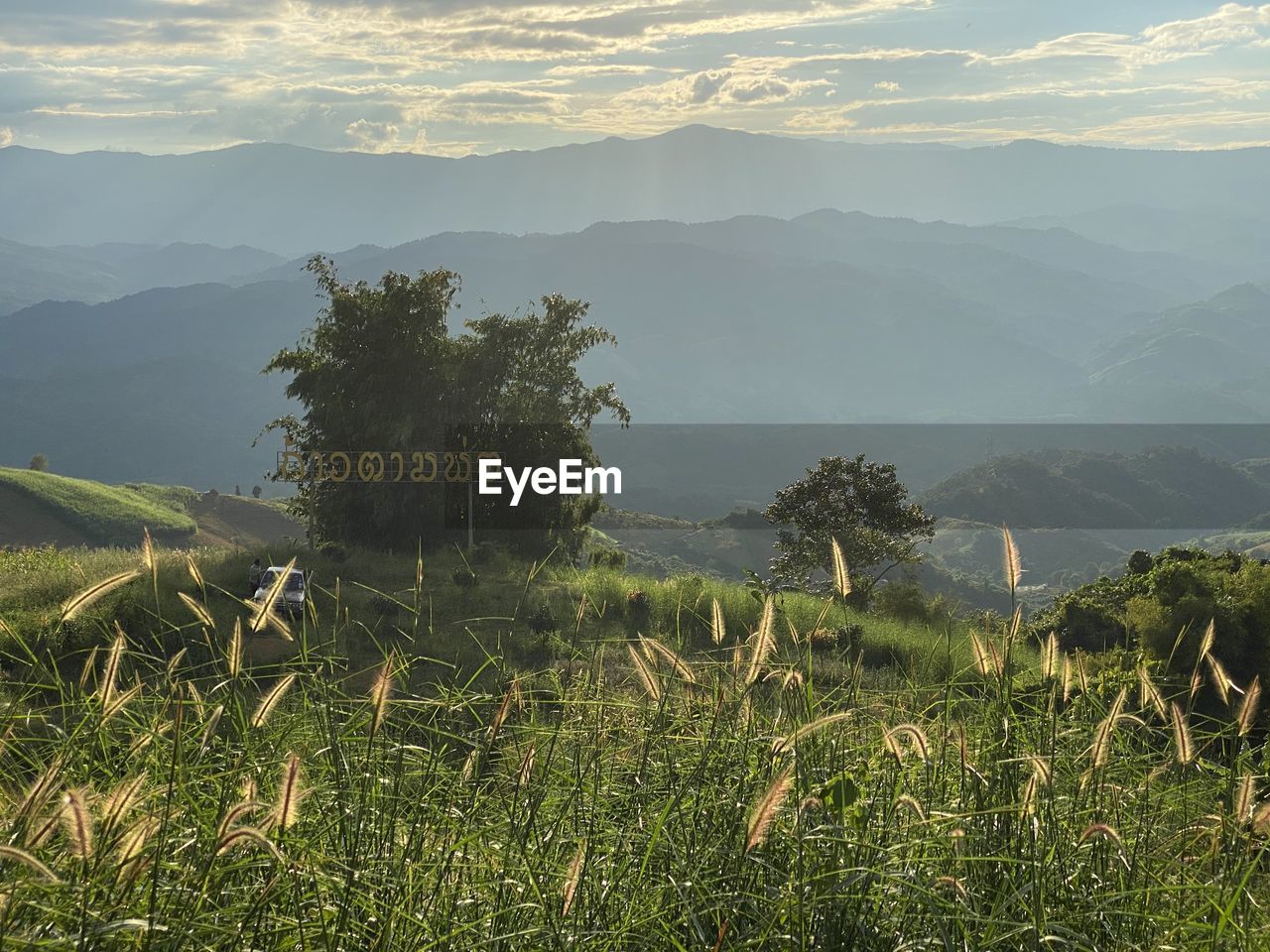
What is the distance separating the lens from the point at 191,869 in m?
2.76

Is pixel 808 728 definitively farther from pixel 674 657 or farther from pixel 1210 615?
pixel 1210 615

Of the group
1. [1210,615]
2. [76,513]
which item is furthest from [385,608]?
[76,513]

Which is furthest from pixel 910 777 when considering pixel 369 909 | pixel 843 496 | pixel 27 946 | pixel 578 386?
pixel 578 386

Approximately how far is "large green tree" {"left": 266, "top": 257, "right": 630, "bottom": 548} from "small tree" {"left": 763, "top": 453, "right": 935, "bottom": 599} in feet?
23.0

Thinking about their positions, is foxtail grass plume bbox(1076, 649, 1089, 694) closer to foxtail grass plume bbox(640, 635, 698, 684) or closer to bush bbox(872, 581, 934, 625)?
foxtail grass plume bbox(640, 635, 698, 684)

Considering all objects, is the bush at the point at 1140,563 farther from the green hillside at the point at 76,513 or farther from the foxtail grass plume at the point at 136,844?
the green hillside at the point at 76,513

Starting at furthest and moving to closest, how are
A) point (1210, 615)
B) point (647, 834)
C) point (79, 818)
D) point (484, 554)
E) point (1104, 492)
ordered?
point (1104, 492) → point (484, 554) → point (1210, 615) → point (647, 834) → point (79, 818)

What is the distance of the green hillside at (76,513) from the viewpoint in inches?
2685

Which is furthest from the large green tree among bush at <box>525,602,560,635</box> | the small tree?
bush at <box>525,602,560,635</box>

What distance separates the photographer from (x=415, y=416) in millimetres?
29844

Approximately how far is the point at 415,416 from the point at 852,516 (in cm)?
1240

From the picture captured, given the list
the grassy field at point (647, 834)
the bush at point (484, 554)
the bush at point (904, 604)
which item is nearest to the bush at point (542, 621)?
the bush at point (484, 554)

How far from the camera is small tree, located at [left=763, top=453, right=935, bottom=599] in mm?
24484

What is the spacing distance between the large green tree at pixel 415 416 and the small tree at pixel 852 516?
7.01 m
